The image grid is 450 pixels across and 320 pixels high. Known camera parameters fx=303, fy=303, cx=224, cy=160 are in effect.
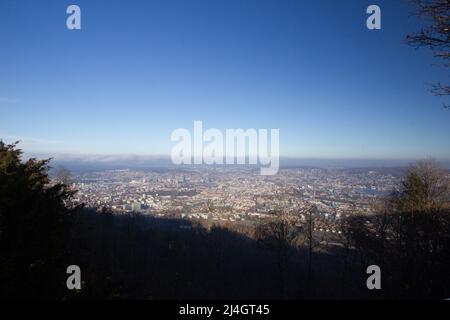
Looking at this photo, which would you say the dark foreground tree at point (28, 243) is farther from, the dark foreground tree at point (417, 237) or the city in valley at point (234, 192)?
the city in valley at point (234, 192)

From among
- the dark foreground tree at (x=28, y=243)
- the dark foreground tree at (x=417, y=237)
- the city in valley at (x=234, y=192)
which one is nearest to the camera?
the dark foreground tree at (x=28, y=243)

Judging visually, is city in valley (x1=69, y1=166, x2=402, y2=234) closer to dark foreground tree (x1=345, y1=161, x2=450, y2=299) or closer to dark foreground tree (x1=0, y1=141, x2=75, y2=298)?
dark foreground tree (x1=345, y1=161, x2=450, y2=299)

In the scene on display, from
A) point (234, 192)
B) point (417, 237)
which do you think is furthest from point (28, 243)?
point (234, 192)

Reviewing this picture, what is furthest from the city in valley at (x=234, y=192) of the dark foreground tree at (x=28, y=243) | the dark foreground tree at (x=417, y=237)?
the dark foreground tree at (x=28, y=243)

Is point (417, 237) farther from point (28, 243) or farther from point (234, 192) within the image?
point (234, 192)

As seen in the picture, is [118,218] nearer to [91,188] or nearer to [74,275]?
[91,188]

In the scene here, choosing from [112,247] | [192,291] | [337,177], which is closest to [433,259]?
[192,291]
